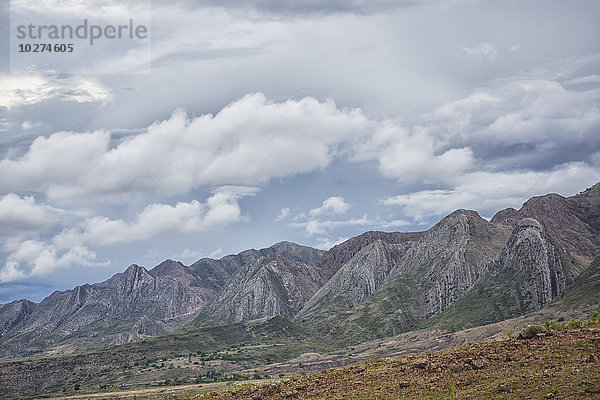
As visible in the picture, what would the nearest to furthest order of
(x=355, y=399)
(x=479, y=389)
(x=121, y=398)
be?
(x=479, y=389), (x=355, y=399), (x=121, y=398)

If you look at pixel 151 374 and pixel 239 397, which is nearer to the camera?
pixel 239 397

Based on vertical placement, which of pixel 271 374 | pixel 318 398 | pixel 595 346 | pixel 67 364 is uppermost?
pixel 595 346

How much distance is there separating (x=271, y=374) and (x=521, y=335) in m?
167

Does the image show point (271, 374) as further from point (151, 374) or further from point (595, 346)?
point (595, 346)

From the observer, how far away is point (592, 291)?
145250 millimetres

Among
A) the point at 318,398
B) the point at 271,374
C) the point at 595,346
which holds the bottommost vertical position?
the point at 271,374

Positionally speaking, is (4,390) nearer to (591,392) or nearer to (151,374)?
(151,374)

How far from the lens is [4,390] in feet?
550

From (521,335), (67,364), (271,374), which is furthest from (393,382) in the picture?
(67,364)

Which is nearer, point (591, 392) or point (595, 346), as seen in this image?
point (591, 392)

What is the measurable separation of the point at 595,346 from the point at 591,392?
6013 mm

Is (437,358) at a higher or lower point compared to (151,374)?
higher

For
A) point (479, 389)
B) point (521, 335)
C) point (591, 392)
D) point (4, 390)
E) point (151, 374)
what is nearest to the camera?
point (591, 392)

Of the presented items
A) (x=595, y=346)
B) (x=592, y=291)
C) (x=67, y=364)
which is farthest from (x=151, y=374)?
(x=595, y=346)
